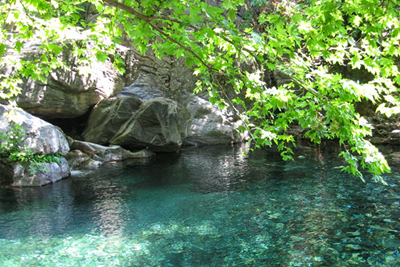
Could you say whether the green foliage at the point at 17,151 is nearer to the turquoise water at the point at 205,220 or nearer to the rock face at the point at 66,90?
the turquoise water at the point at 205,220

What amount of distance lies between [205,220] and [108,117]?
10421 millimetres

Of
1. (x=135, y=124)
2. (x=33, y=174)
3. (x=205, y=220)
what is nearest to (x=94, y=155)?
(x=135, y=124)

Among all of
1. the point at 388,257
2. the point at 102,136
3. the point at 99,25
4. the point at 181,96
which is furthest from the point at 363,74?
the point at 99,25

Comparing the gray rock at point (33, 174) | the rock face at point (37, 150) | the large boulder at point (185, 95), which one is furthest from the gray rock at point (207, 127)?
the gray rock at point (33, 174)

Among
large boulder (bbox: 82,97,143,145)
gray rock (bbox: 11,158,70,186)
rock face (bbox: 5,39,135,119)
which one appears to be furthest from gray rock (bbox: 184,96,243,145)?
gray rock (bbox: 11,158,70,186)

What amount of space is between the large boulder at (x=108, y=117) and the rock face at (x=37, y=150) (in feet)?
13.2

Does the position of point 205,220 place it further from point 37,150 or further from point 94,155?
point 94,155

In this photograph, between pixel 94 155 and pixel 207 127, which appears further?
pixel 207 127

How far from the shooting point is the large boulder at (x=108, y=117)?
1636cm

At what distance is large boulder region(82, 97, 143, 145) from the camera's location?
16359mm

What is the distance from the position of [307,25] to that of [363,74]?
19671mm

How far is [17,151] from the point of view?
1075 cm

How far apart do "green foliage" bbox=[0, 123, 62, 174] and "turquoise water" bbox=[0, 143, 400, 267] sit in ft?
3.09

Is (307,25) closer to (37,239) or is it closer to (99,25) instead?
(99,25)
